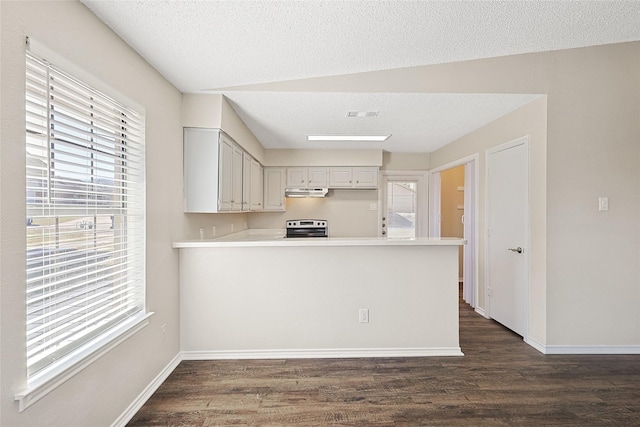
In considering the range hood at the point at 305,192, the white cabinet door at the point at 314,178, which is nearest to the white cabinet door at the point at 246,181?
the range hood at the point at 305,192

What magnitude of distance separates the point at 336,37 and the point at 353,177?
3.50 metres

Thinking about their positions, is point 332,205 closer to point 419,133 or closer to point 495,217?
point 419,133

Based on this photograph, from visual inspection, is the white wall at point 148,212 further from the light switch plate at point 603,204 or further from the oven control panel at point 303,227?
the light switch plate at point 603,204

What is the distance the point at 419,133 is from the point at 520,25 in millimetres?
2049

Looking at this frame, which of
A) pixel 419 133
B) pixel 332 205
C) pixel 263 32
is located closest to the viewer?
pixel 263 32

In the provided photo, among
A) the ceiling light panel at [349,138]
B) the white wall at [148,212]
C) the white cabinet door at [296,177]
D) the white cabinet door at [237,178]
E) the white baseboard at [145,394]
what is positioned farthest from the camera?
the white cabinet door at [296,177]

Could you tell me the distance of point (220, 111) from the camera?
2918mm

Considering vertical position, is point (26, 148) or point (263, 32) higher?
point (263, 32)

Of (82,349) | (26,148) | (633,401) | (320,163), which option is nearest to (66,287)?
(82,349)

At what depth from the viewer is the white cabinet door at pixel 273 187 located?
5.62 meters

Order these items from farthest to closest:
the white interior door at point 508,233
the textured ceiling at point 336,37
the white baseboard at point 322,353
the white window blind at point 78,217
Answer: the white interior door at point 508,233, the white baseboard at point 322,353, the textured ceiling at point 336,37, the white window blind at point 78,217

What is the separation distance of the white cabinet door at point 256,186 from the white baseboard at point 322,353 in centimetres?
208

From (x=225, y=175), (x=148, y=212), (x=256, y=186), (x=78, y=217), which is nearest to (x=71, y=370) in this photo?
(x=78, y=217)

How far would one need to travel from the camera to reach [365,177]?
566 centimetres
